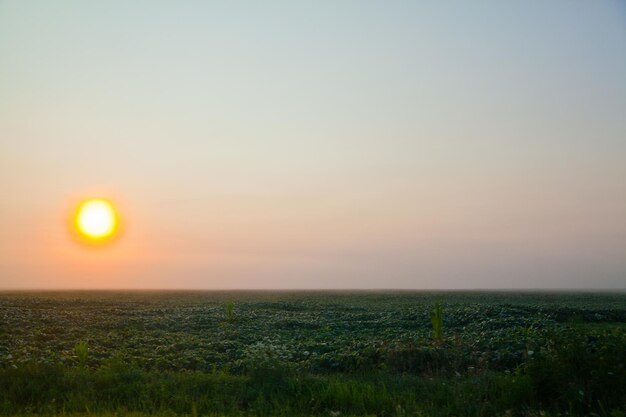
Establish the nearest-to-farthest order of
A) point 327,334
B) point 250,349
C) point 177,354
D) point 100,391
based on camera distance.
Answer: point 100,391 → point 177,354 → point 250,349 → point 327,334

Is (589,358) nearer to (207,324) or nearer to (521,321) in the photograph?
(521,321)

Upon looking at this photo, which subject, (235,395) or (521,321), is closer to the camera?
(235,395)

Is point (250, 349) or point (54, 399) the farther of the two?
point (250, 349)

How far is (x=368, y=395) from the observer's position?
1173cm

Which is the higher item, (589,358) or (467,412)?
(589,358)

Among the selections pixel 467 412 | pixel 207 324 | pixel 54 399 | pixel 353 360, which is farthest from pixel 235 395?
pixel 207 324

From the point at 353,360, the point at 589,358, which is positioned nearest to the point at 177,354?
the point at 353,360

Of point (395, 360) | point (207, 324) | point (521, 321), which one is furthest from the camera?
point (207, 324)

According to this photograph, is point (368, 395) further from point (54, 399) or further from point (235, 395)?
point (54, 399)

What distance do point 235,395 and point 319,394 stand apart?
195cm

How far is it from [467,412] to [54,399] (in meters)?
8.98

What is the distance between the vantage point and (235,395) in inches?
484

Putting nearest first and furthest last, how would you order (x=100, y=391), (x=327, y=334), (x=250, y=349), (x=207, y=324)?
1. (x=100, y=391)
2. (x=250, y=349)
3. (x=327, y=334)
4. (x=207, y=324)

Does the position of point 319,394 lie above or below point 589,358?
below
